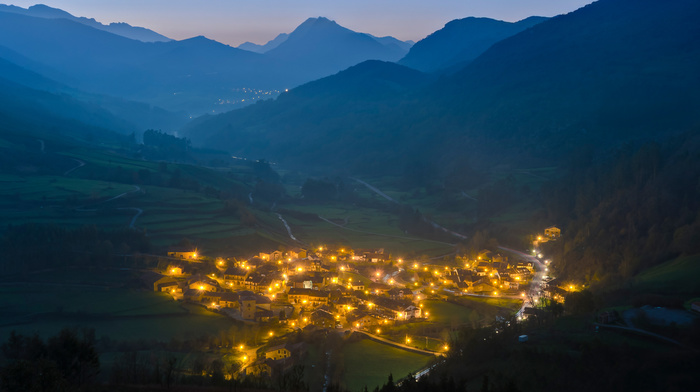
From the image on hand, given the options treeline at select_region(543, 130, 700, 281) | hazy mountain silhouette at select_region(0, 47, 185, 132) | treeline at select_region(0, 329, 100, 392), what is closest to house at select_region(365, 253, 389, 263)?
treeline at select_region(543, 130, 700, 281)

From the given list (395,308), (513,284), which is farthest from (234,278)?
(513,284)

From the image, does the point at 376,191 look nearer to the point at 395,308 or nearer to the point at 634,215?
the point at 634,215

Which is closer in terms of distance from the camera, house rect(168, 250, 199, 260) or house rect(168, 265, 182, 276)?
house rect(168, 265, 182, 276)

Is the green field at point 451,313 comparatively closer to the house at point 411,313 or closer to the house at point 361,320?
the house at point 411,313

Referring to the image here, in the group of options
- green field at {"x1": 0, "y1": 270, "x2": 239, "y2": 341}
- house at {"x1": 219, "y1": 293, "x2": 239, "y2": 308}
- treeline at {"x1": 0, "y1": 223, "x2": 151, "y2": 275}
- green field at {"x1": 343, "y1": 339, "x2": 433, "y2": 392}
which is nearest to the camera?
green field at {"x1": 343, "y1": 339, "x2": 433, "y2": 392}

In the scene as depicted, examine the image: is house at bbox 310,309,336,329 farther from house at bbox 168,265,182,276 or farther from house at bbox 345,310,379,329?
house at bbox 168,265,182,276
